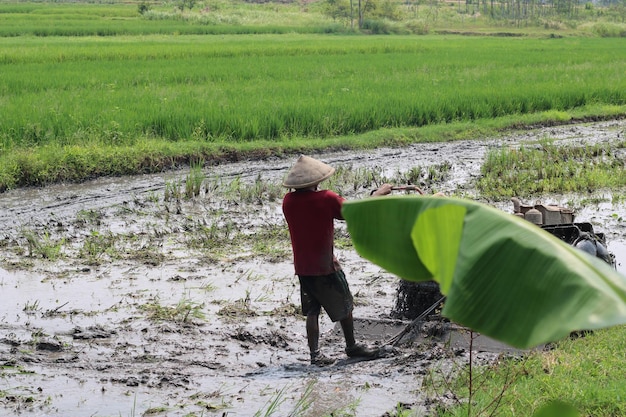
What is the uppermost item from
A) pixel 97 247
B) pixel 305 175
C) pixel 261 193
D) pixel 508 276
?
pixel 508 276

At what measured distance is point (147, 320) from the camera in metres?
5.57

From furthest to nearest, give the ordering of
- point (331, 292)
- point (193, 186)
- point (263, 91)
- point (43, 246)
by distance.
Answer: point (263, 91) → point (193, 186) → point (43, 246) → point (331, 292)

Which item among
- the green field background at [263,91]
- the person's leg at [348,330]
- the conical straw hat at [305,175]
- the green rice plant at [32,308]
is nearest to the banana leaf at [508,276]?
the conical straw hat at [305,175]

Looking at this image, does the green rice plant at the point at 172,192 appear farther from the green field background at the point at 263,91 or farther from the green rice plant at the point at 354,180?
the green field background at the point at 263,91

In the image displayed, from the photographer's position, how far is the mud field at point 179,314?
443 centimetres

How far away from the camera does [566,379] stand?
4164 millimetres

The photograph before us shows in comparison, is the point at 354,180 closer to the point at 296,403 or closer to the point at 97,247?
the point at 97,247

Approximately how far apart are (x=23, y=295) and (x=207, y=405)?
92.1 inches

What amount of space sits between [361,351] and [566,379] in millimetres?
1165

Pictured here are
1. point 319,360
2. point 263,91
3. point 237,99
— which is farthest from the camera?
point 263,91

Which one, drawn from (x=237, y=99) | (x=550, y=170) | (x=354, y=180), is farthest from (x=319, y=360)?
(x=237, y=99)

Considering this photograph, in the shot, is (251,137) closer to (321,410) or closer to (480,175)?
(480,175)

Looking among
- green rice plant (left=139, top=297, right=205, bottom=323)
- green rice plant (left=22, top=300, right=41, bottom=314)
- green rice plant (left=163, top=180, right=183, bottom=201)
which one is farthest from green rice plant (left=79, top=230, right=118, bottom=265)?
green rice plant (left=163, top=180, right=183, bottom=201)

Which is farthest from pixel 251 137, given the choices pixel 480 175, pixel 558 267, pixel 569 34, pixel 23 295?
pixel 569 34
